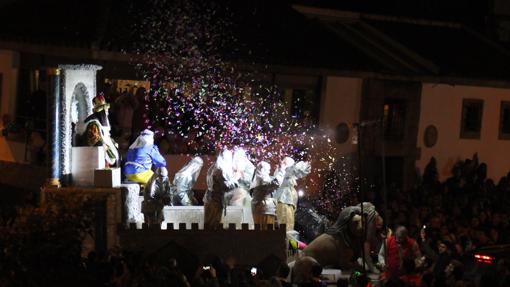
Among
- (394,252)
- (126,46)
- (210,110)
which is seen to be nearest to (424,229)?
(394,252)

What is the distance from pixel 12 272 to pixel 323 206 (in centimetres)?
1037

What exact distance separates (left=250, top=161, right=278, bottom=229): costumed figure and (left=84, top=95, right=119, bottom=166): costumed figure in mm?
2300

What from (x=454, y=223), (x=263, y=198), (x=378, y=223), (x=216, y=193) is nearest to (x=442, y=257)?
(x=378, y=223)

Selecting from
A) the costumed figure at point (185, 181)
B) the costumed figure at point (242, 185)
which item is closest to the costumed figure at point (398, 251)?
the costumed figure at point (242, 185)

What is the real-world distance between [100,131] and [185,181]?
1982 mm

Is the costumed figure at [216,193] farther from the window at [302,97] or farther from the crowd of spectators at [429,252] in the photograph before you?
the window at [302,97]

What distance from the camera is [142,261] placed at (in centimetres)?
1180

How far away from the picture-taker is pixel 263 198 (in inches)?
609

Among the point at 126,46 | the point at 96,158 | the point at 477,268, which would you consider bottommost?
the point at 477,268

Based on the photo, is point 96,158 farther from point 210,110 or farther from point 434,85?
point 434,85

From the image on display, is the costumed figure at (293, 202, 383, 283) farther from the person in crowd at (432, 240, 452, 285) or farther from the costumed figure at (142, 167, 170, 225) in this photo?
the costumed figure at (142, 167, 170, 225)

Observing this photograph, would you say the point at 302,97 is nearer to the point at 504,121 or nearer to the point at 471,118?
the point at 471,118

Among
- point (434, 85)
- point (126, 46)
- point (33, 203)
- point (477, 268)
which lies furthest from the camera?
point (434, 85)

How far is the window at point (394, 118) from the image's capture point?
84.3 feet
